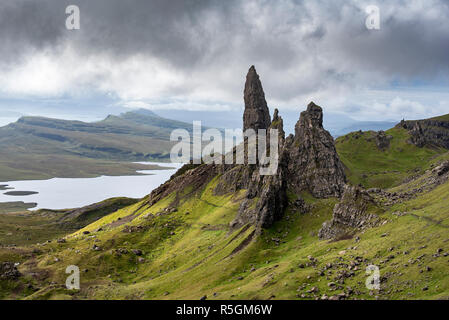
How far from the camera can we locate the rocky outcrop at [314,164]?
411 feet

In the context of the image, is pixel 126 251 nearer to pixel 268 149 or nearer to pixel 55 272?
pixel 55 272

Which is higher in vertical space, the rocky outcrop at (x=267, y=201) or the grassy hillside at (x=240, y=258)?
the rocky outcrop at (x=267, y=201)

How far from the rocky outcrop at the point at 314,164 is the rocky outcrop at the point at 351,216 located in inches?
1065

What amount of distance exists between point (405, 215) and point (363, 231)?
1042cm

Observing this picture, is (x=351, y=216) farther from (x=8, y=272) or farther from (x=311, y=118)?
(x=8, y=272)

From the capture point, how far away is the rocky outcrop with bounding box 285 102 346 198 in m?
125

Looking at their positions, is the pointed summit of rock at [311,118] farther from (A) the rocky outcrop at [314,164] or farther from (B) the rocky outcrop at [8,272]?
(B) the rocky outcrop at [8,272]

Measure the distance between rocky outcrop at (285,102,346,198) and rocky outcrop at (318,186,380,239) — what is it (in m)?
27.0

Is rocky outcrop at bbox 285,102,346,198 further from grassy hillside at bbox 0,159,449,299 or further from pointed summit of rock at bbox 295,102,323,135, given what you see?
grassy hillside at bbox 0,159,449,299

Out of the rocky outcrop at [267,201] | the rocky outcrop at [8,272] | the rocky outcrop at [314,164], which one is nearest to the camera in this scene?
the rocky outcrop at [267,201]

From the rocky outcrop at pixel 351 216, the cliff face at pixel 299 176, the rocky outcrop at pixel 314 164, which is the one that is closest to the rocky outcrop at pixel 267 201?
the cliff face at pixel 299 176

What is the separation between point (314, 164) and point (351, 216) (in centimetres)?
4208

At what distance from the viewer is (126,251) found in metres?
139
